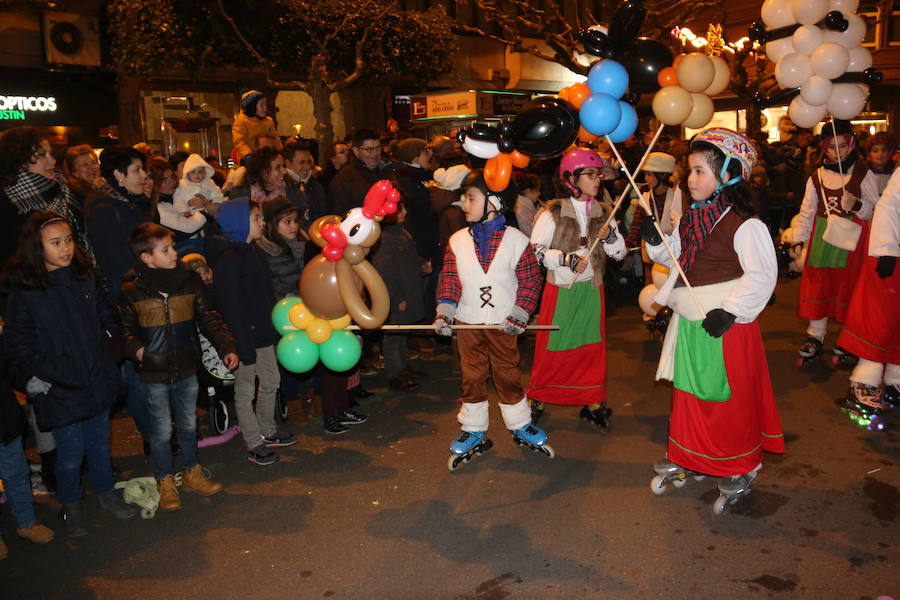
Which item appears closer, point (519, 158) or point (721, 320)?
point (721, 320)

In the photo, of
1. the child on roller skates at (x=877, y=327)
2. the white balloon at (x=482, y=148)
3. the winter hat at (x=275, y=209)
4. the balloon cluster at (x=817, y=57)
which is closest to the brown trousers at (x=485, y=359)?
the white balloon at (x=482, y=148)

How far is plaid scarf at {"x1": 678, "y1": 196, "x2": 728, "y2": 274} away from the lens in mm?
4156

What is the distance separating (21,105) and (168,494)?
11740mm

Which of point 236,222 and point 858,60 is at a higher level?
point 858,60

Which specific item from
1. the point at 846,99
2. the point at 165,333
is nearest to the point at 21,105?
the point at 165,333

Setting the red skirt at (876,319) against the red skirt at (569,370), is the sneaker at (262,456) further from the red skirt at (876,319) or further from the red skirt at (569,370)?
the red skirt at (876,319)

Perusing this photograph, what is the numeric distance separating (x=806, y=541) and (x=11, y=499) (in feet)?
14.9

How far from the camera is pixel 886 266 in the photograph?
212 inches

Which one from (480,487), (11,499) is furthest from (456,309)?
(11,499)

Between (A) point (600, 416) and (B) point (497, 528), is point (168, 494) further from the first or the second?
(A) point (600, 416)

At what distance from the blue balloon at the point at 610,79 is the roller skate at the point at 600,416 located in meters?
2.43

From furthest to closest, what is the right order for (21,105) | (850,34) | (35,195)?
(21,105) < (850,34) < (35,195)

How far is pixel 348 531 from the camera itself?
4.34 m

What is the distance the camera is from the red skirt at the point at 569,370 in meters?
5.61
